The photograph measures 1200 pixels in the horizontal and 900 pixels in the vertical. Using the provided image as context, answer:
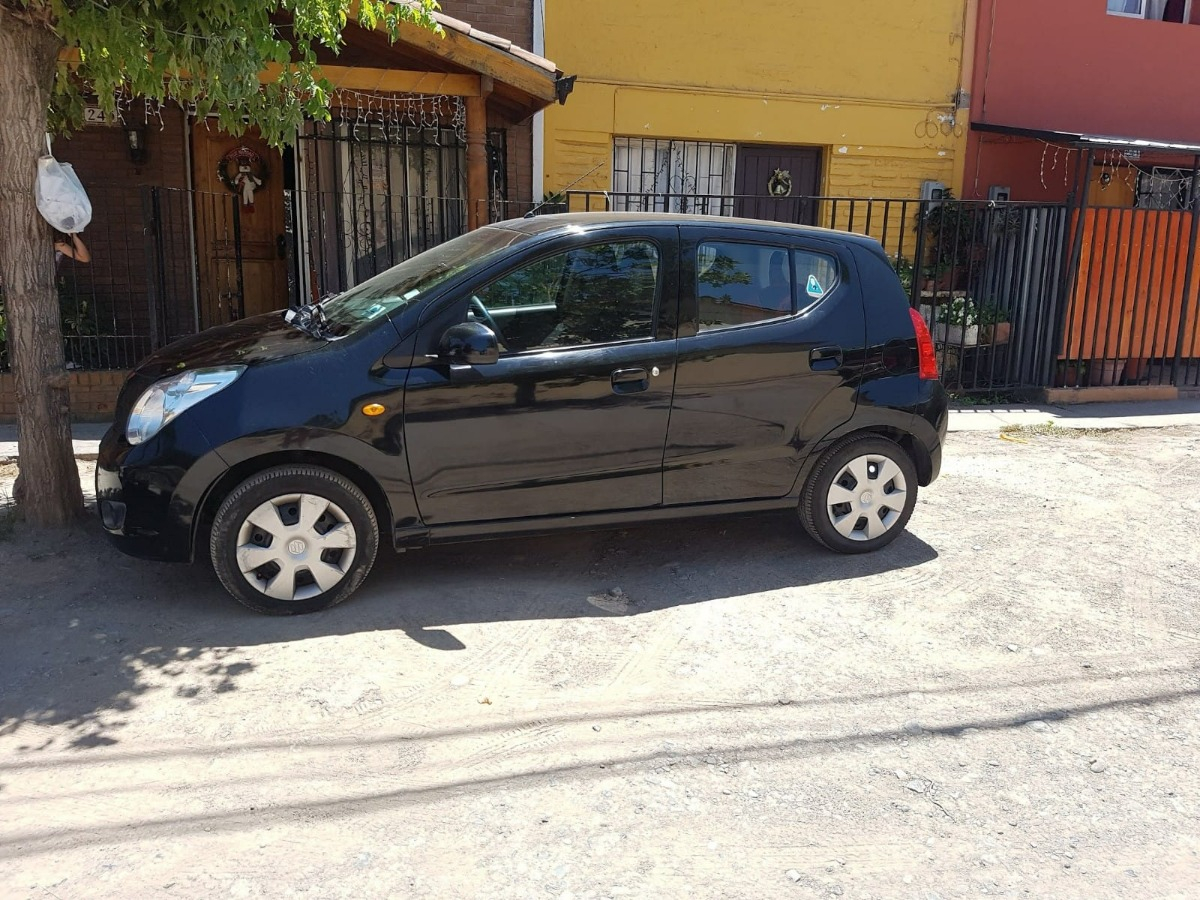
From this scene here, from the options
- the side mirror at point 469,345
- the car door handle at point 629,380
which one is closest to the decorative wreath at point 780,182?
the car door handle at point 629,380

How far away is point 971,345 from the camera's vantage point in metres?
10.2

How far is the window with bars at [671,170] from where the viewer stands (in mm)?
11219

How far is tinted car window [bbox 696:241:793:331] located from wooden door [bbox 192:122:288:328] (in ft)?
21.3

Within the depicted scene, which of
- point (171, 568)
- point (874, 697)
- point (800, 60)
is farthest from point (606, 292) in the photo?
point (800, 60)

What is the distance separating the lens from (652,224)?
16.7 feet

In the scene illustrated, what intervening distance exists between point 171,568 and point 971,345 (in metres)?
7.89

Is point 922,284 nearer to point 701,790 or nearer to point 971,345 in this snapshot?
point 971,345

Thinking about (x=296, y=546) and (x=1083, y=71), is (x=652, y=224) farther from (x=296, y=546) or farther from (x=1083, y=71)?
(x=1083, y=71)

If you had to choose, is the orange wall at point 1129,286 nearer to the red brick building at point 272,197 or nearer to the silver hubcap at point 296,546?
the red brick building at point 272,197

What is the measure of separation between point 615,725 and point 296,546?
1713mm

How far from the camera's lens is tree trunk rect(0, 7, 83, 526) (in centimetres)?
521

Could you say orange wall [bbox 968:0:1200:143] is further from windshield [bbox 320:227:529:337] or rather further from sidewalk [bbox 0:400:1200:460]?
windshield [bbox 320:227:529:337]

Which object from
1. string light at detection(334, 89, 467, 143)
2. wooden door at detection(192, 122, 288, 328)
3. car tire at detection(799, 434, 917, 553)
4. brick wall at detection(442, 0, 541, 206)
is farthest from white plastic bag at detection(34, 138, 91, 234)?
brick wall at detection(442, 0, 541, 206)

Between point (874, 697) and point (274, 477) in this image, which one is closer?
point (874, 697)
